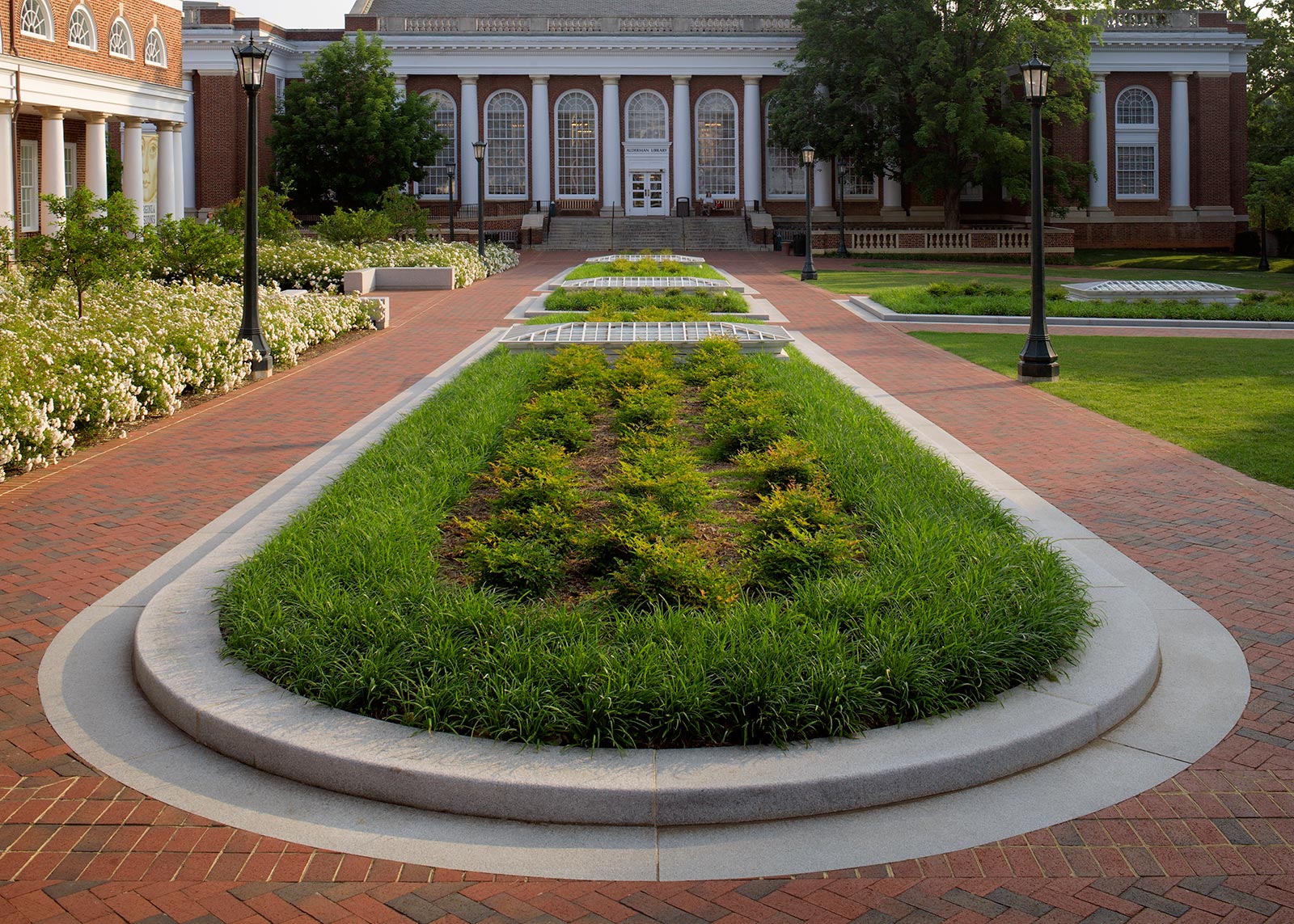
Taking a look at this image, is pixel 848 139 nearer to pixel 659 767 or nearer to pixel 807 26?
pixel 807 26

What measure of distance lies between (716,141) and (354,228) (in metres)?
33.7

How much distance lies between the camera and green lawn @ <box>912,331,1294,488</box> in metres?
11.2

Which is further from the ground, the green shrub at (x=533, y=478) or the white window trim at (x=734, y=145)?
the white window trim at (x=734, y=145)

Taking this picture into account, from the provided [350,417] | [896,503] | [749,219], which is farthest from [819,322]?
[749,219]

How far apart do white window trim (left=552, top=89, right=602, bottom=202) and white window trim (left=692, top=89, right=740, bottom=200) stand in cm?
466

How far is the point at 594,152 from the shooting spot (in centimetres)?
6359

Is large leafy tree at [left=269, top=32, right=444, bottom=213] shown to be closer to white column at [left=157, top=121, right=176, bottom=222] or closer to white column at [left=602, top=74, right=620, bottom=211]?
white column at [left=157, top=121, right=176, bottom=222]

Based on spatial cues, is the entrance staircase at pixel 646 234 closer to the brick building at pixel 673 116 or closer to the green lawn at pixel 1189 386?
the brick building at pixel 673 116

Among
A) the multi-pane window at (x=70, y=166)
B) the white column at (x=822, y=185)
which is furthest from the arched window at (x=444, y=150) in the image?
the multi-pane window at (x=70, y=166)

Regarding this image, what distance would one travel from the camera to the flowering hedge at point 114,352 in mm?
10148

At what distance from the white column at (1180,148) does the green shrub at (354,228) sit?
129 feet

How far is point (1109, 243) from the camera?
192 feet

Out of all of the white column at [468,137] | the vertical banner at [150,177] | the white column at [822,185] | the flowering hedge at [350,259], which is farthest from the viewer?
the white column at [822,185]

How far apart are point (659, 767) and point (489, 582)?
215 centimetres
